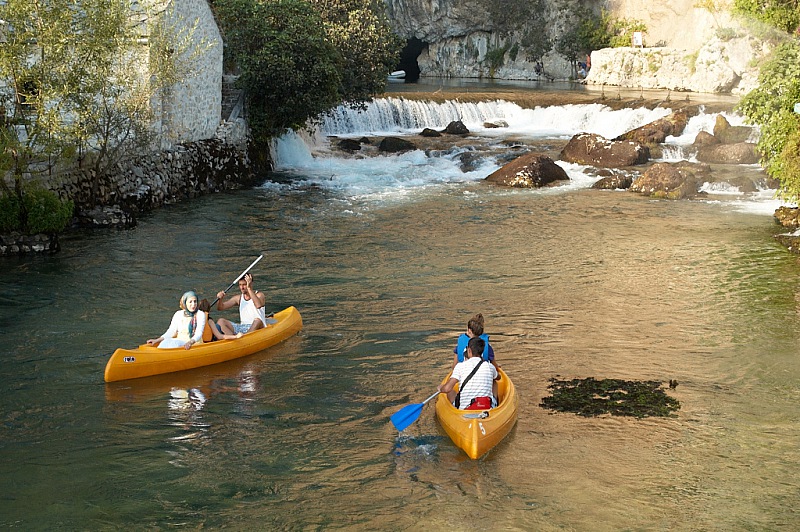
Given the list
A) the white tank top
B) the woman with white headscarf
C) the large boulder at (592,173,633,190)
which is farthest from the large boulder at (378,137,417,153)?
the woman with white headscarf

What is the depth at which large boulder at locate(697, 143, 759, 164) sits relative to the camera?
3141cm

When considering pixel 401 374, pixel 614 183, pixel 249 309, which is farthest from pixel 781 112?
pixel 249 309

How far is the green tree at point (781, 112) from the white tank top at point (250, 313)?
12.2 meters

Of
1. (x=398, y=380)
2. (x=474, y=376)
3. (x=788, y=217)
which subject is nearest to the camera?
(x=474, y=376)

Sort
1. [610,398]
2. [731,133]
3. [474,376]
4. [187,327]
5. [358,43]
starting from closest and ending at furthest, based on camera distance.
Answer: [474,376] → [610,398] → [187,327] → [358,43] → [731,133]

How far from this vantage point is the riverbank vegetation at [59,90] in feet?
58.9

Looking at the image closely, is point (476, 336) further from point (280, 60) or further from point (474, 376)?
point (280, 60)

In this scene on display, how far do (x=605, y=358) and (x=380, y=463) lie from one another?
183 inches

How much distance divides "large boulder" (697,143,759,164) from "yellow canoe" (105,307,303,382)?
21403 millimetres

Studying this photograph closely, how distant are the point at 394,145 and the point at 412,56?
5151 centimetres

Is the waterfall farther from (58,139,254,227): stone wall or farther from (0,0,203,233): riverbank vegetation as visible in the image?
(0,0,203,233): riverbank vegetation

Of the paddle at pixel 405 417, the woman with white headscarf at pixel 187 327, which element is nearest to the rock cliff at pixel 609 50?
the woman with white headscarf at pixel 187 327

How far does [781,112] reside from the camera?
67.2ft

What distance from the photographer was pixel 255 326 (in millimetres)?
13891
